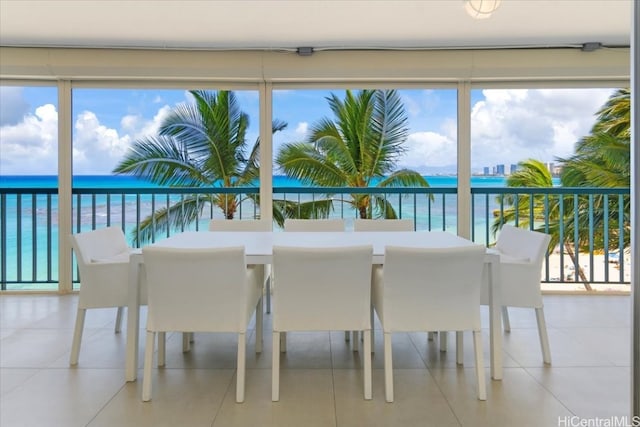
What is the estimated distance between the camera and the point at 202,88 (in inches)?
166

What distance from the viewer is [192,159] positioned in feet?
15.2

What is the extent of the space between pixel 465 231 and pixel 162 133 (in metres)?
3.45

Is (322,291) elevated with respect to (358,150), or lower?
lower

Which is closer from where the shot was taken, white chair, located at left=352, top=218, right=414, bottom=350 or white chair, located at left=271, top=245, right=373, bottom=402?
white chair, located at left=271, top=245, right=373, bottom=402

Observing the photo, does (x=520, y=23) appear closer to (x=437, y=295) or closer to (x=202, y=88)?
(x=437, y=295)

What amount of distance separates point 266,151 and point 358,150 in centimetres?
104

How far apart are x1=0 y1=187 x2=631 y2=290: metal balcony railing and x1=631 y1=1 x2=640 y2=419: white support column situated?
3525 mm

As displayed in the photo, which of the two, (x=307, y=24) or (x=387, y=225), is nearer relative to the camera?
(x=387, y=225)

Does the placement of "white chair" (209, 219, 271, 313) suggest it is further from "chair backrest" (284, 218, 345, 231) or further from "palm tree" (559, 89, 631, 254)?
"palm tree" (559, 89, 631, 254)

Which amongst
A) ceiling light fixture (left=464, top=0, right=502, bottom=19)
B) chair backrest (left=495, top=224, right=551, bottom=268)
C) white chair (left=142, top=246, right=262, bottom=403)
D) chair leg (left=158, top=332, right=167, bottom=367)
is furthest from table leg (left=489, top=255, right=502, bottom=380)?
chair leg (left=158, top=332, right=167, bottom=367)

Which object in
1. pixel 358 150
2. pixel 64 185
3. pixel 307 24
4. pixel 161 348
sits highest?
pixel 307 24

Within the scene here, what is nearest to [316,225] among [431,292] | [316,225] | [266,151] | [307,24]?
[316,225]

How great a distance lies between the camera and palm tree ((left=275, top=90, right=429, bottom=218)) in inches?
179

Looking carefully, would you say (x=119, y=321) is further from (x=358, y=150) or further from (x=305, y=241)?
(x=358, y=150)
